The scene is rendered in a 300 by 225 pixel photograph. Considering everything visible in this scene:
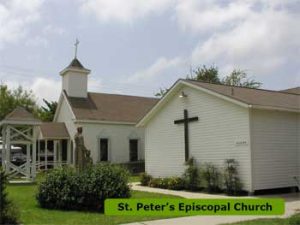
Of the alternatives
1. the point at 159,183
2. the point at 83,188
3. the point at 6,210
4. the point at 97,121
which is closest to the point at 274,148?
the point at 159,183

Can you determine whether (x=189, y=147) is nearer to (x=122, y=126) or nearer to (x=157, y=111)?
(x=157, y=111)

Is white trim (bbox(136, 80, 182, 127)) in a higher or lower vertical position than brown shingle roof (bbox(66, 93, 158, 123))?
lower

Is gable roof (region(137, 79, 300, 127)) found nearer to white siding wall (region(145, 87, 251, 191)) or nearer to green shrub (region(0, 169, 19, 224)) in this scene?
white siding wall (region(145, 87, 251, 191))

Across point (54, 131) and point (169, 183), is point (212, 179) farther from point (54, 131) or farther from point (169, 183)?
point (54, 131)

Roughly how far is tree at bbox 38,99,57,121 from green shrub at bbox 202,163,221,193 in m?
30.8

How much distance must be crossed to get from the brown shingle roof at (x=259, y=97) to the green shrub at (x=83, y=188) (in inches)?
271

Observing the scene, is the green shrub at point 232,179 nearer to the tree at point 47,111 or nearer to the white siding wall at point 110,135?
the white siding wall at point 110,135

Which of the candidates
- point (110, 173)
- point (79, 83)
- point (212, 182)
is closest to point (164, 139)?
point (212, 182)

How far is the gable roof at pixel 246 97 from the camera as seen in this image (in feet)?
65.1

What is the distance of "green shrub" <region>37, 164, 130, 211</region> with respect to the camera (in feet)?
48.5

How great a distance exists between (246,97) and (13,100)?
34.3 meters

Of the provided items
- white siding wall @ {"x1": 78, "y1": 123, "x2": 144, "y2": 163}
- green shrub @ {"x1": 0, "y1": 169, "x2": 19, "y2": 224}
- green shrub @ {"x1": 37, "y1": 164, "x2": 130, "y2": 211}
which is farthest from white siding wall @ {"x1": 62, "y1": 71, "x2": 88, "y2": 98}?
green shrub @ {"x1": 0, "y1": 169, "x2": 19, "y2": 224}

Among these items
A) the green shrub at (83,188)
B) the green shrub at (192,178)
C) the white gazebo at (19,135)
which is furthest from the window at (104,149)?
the green shrub at (83,188)

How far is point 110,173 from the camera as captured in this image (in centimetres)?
1530
